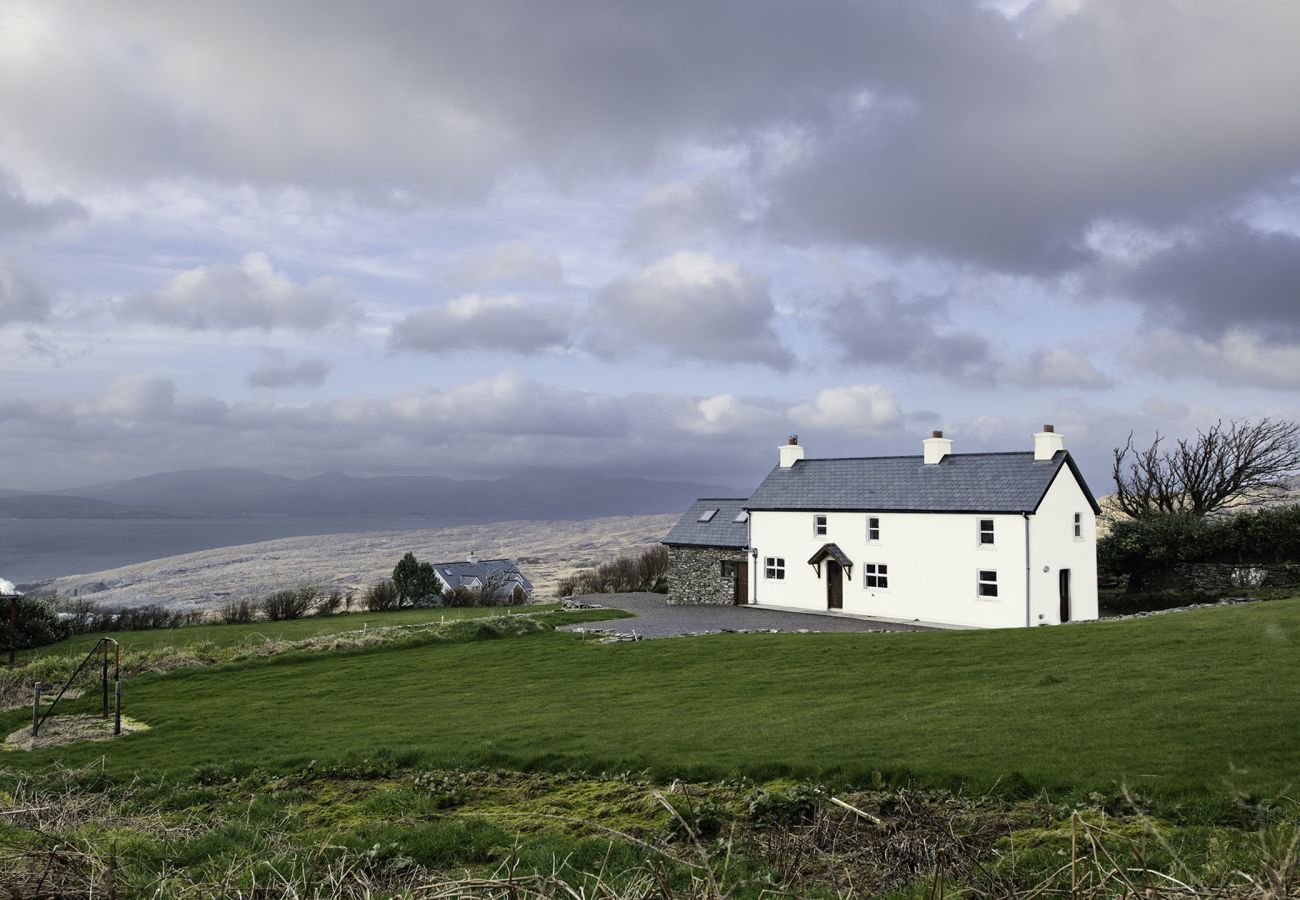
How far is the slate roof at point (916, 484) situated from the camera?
34.0 metres

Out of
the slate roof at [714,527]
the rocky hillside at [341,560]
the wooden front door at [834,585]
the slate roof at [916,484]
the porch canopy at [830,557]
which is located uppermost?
the slate roof at [916,484]

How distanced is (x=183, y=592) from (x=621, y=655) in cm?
5253

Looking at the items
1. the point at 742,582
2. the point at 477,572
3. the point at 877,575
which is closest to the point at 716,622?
the point at 877,575

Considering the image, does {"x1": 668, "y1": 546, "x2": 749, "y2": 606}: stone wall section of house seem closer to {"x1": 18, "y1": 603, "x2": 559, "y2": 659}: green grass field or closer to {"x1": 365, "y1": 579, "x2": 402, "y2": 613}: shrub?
{"x1": 18, "y1": 603, "x2": 559, "y2": 659}: green grass field

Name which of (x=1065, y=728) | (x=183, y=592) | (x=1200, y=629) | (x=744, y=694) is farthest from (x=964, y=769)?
(x=183, y=592)

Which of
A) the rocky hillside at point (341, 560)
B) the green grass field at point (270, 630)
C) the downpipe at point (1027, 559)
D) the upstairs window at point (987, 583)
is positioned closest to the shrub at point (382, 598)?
A: the green grass field at point (270, 630)

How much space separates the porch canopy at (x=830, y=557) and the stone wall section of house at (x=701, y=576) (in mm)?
4839

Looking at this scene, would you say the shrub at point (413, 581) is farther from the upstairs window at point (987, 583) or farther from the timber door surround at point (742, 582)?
the upstairs window at point (987, 583)

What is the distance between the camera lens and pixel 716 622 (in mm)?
34969

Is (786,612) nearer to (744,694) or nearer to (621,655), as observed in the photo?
(621,655)

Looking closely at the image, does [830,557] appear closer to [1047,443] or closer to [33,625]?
[1047,443]

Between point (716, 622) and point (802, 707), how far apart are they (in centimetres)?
1913

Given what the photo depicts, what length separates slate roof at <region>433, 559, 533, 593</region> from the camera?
5112cm

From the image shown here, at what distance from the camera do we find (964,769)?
10.1 m
